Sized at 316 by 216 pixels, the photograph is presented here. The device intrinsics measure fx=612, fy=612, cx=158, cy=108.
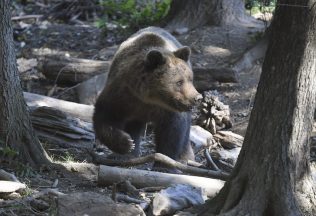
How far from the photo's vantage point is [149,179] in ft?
19.3

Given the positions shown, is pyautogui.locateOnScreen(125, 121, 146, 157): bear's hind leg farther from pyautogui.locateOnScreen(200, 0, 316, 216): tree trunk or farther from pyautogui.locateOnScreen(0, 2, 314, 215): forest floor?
pyautogui.locateOnScreen(200, 0, 316, 216): tree trunk

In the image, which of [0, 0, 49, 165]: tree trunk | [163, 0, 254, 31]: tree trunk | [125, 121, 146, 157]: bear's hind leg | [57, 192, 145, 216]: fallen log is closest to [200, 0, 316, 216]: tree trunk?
[57, 192, 145, 216]: fallen log

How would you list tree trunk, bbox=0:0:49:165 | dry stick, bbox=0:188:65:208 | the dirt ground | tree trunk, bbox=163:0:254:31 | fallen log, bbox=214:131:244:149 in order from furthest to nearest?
tree trunk, bbox=163:0:254:31 → fallen log, bbox=214:131:244:149 → the dirt ground → tree trunk, bbox=0:0:49:165 → dry stick, bbox=0:188:65:208

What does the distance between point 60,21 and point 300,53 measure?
470 inches

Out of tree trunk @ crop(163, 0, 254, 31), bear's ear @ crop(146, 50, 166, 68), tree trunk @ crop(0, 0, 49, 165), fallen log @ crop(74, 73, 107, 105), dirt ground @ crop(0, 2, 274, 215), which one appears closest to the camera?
tree trunk @ crop(0, 0, 49, 165)

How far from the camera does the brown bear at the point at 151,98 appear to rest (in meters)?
7.43

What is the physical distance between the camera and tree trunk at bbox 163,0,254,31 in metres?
11.8

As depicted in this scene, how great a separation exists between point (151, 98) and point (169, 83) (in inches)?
12.1

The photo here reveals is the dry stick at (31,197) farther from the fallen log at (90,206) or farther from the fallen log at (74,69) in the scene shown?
the fallen log at (74,69)

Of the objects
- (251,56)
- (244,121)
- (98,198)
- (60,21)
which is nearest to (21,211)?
(98,198)

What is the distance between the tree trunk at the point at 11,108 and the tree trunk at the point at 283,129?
2.25 m

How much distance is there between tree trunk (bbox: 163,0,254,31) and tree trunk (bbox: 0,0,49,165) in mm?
6161

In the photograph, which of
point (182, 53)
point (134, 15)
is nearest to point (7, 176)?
point (182, 53)

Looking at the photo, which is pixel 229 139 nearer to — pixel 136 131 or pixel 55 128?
pixel 136 131
